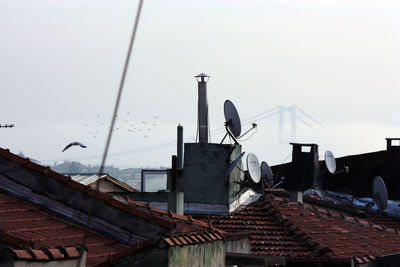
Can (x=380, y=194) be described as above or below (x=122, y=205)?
above

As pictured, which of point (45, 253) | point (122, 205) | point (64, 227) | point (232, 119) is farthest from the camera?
point (232, 119)

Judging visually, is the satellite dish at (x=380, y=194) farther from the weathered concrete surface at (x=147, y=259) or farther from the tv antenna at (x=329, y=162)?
the weathered concrete surface at (x=147, y=259)

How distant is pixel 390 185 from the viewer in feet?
154

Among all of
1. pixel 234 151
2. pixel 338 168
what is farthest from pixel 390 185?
pixel 234 151

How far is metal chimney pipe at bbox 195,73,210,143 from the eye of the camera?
110 ft

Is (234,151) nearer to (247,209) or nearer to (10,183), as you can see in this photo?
(247,209)

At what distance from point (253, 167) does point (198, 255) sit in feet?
56.3

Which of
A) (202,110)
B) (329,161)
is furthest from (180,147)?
(329,161)

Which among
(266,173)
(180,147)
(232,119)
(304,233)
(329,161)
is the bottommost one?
(304,233)

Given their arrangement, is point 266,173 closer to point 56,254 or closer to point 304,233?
point 304,233

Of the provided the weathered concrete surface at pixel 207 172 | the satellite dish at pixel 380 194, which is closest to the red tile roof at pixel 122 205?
the weathered concrete surface at pixel 207 172

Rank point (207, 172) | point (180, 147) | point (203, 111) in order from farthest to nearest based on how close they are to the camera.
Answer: point (180, 147) → point (203, 111) → point (207, 172)

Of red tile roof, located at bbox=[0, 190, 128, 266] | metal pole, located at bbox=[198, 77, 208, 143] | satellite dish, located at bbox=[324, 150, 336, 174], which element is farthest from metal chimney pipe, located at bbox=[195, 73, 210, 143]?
red tile roof, located at bbox=[0, 190, 128, 266]

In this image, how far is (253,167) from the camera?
1245 inches
